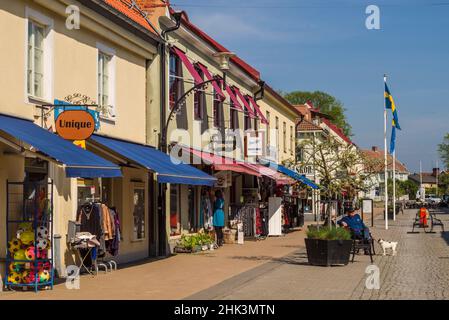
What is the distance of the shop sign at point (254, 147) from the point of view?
94.9 ft

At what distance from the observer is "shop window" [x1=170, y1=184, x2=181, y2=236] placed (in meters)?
21.0

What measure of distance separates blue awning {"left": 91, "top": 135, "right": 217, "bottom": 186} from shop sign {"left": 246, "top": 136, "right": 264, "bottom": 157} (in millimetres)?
9575

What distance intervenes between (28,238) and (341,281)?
19.1 feet

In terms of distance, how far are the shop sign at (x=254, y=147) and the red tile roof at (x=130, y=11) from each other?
10.2 meters

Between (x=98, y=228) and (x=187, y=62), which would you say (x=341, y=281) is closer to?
(x=98, y=228)

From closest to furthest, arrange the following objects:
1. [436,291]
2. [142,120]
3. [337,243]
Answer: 1. [436,291]
2. [337,243]
3. [142,120]

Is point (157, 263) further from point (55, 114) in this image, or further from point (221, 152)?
point (221, 152)

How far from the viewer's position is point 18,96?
12875 millimetres

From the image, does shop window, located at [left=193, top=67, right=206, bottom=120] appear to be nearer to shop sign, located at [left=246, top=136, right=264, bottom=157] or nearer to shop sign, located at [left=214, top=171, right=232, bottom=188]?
shop sign, located at [left=214, top=171, right=232, bottom=188]

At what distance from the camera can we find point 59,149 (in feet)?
40.7

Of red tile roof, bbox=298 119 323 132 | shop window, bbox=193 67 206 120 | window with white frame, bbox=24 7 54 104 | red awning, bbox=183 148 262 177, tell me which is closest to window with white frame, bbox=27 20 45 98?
window with white frame, bbox=24 7 54 104

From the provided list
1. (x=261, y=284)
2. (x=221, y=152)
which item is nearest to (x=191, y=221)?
(x=221, y=152)

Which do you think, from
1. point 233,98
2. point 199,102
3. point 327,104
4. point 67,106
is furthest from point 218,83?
point 327,104

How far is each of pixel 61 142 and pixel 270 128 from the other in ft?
75.8
